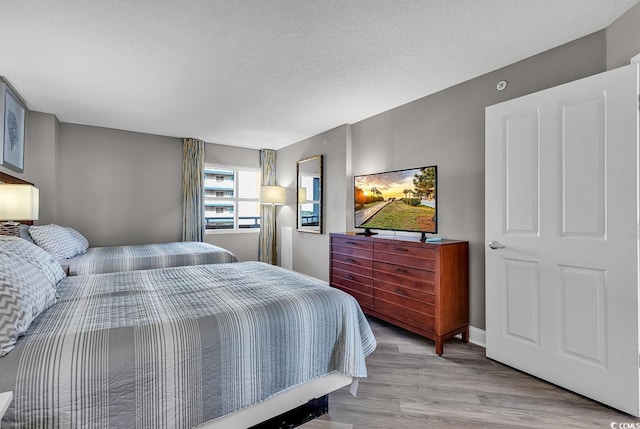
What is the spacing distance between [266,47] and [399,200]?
1.98 meters

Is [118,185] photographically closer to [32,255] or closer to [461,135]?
[32,255]

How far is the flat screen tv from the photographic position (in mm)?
2988

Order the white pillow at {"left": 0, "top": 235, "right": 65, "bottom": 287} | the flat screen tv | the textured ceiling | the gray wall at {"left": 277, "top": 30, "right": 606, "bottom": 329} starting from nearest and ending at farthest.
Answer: the white pillow at {"left": 0, "top": 235, "right": 65, "bottom": 287} < the textured ceiling < the gray wall at {"left": 277, "top": 30, "right": 606, "bottom": 329} < the flat screen tv

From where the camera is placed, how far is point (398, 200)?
129 inches

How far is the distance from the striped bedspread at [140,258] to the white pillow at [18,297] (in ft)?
5.36

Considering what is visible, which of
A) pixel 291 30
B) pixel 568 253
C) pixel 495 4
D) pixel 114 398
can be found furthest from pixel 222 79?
pixel 568 253

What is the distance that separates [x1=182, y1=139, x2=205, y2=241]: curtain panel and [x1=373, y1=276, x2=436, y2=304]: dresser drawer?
11.2 ft

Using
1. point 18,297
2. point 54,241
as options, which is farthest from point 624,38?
point 54,241

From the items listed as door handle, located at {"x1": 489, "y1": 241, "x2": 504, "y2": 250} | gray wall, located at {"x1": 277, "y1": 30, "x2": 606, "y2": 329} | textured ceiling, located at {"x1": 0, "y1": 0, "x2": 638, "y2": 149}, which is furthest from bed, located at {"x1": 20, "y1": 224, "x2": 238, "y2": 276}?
door handle, located at {"x1": 489, "y1": 241, "x2": 504, "y2": 250}

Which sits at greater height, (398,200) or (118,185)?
(118,185)

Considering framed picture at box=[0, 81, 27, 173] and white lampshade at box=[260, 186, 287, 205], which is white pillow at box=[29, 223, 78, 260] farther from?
white lampshade at box=[260, 186, 287, 205]

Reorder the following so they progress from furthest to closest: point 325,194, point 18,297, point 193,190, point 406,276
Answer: point 193,190
point 325,194
point 406,276
point 18,297

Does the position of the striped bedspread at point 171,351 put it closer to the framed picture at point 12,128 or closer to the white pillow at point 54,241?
the white pillow at point 54,241

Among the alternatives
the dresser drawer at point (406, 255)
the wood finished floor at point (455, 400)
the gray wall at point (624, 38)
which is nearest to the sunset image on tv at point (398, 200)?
the dresser drawer at point (406, 255)
